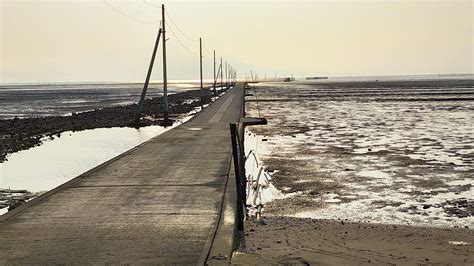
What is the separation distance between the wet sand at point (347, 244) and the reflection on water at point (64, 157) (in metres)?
7.08

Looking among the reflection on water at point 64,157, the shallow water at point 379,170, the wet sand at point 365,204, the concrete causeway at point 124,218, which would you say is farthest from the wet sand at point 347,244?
the reflection on water at point 64,157

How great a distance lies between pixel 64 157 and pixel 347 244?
13.8m

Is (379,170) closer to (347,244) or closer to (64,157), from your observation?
(347,244)

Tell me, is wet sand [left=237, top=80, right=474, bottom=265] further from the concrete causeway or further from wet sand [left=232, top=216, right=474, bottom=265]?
the concrete causeway

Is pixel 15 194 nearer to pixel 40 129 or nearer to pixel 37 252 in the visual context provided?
pixel 37 252

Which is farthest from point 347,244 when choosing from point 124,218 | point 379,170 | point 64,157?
point 64,157

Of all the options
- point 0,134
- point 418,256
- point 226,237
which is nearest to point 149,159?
point 226,237

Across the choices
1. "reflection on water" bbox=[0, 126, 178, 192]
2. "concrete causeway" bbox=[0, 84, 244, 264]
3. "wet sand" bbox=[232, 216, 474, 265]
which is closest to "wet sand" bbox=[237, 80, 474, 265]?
"wet sand" bbox=[232, 216, 474, 265]

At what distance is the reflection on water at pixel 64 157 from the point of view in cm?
1445

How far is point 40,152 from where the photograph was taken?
20766 mm

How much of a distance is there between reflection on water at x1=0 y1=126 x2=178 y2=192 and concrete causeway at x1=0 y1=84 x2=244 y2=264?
229 centimetres

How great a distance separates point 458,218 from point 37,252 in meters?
6.66

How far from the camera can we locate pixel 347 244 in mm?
7590

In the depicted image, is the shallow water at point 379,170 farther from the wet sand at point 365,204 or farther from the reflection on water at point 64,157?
the reflection on water at point 64,157
